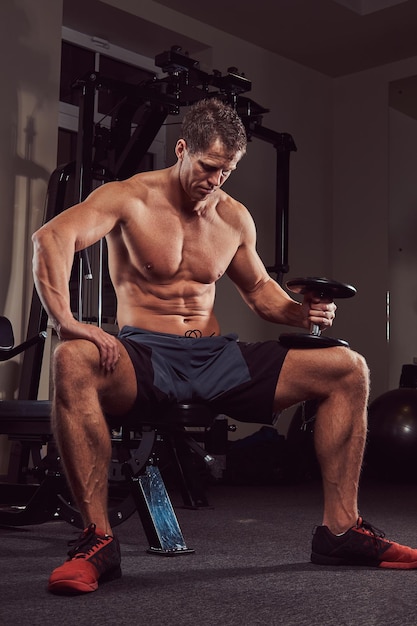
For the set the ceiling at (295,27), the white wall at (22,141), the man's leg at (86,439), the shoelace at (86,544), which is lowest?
the shoelace at (86,544)

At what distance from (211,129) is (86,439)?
87 centimetres

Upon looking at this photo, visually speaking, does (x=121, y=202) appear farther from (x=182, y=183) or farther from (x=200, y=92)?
(x=200, y=92)

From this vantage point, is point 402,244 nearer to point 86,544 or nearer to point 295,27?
point 295,27

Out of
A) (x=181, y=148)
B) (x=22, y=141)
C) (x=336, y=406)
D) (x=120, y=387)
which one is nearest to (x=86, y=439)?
(x=120, y=387)

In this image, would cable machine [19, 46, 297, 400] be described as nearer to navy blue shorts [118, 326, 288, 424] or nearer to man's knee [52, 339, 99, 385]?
navy blue shorts [118, 326, 288, 424]

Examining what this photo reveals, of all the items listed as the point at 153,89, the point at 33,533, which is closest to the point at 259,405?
the point at 33,533

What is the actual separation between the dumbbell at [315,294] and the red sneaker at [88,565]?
25.9 inches

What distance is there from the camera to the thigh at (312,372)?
2.13 m

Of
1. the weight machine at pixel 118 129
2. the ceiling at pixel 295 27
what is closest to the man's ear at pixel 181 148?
the weight machine at pixel 118 129

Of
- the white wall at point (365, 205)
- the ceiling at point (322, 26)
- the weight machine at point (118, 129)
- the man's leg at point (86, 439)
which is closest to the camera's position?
the man's leg at point (86, 439)

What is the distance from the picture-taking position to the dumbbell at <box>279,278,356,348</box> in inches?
83.9

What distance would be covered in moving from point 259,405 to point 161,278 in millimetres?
457

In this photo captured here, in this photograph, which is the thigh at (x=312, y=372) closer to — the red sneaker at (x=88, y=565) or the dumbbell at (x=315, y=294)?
the dumbbell at (x=315, y=294)

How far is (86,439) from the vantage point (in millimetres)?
1919
